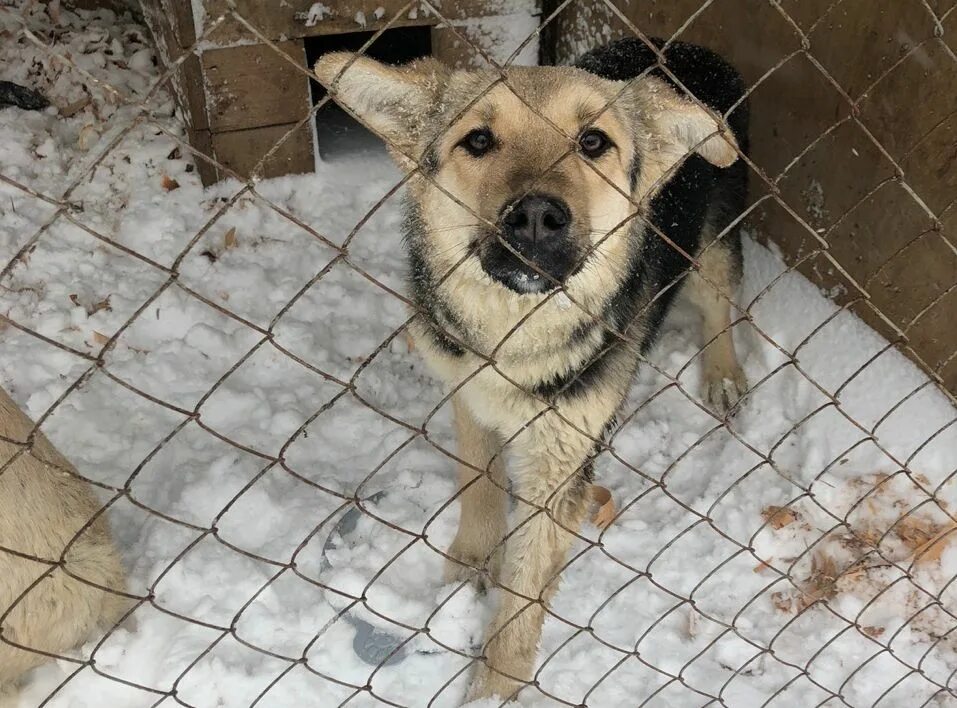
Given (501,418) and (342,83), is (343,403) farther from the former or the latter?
(342,83)

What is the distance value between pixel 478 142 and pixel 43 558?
1764 millimetres

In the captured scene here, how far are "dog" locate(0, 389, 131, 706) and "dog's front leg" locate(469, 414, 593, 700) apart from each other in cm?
125

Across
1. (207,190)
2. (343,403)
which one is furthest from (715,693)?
(207,190)

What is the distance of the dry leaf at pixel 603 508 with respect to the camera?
334cm

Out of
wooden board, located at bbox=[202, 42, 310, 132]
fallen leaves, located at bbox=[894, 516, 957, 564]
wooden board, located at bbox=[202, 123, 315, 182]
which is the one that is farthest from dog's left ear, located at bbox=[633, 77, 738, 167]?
wooden board, located at bbox=[202, 123, 315, 182]

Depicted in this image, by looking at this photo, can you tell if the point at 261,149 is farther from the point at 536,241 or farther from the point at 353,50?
the point at 536,241

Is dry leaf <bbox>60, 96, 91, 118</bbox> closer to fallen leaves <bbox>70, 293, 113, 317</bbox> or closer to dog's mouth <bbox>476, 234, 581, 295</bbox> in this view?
fallen leaves <bbox>70, 293, 113, 317</bbox>

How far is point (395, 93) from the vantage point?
7.86 feet

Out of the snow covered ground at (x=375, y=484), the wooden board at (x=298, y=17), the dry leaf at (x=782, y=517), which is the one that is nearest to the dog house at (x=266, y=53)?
the wooden board at (x=298, y=17)

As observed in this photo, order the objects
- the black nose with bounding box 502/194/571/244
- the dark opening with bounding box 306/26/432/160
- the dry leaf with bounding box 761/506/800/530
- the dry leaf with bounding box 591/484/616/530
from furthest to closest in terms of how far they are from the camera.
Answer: the dark opening with bounding box 306/26/432/160
the dry leaf with bounding box 591/484/616/530
the dry leaf with bounding box 761/506/800/530
the black nose with bounding box 502/194/571/244

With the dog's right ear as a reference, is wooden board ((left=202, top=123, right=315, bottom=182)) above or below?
below

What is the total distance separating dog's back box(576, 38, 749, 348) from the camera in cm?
307

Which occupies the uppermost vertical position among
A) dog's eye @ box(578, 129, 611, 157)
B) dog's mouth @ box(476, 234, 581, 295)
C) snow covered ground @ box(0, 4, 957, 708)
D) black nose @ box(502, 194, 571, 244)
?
dog's eye @ box(578, 129, 611, 157)

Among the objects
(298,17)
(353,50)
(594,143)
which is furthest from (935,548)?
(353,50)
